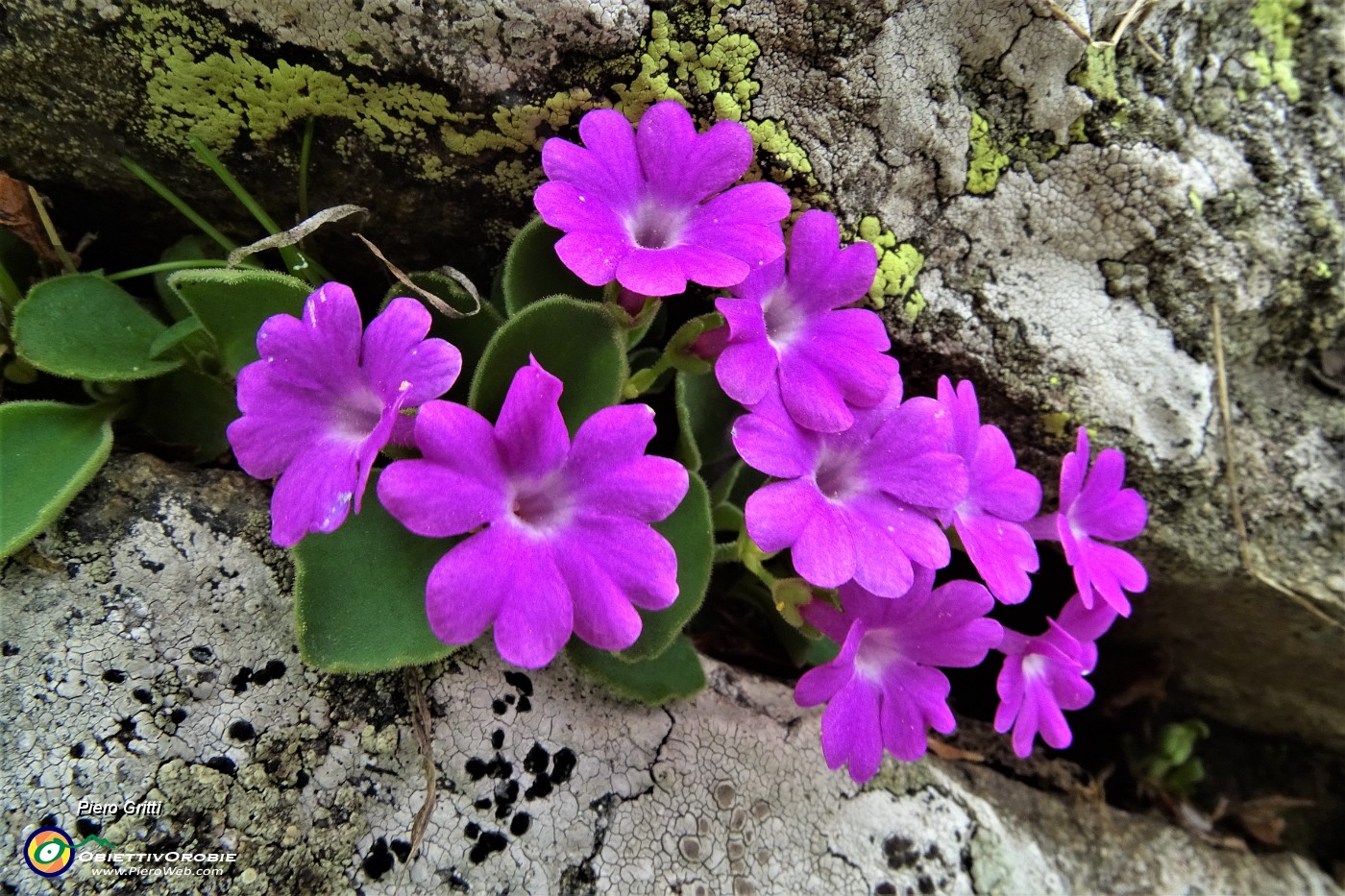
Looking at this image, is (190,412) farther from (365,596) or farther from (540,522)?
(540,522)

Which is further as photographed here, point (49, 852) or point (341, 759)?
point (341, 759)

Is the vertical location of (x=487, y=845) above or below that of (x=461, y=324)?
below

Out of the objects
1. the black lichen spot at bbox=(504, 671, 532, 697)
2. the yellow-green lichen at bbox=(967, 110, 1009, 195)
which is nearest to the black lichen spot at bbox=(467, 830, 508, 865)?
the black lichen spot at bbox=(504, 671, 532, 697)

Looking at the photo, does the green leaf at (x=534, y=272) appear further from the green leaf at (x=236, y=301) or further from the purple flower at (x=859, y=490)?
the purple flower at (x=859, y=490)

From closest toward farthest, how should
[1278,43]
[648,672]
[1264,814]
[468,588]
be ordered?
[468,588]
[648,672]
[1278,43]
[1264,814]

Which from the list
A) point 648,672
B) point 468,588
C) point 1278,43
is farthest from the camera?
point 1278,43

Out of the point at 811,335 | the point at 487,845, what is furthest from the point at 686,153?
the point at 487,845
